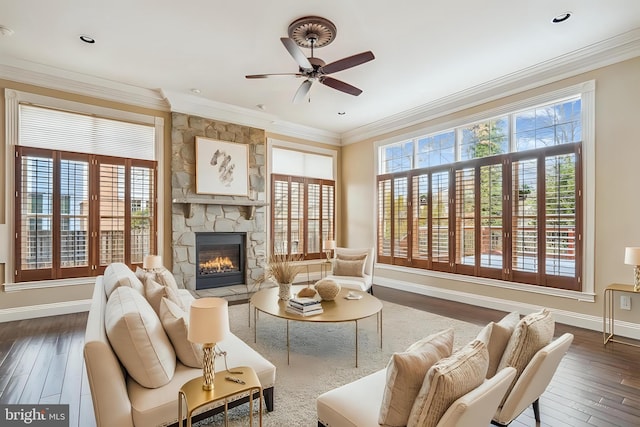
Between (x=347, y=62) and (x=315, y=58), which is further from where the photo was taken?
(x=315, y=58)

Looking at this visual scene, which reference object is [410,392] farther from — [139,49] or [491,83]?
[491,83]

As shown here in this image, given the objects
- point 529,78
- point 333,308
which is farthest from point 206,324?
point 529,78

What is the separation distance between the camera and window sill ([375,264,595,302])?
403 centimetres

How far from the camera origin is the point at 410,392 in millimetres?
1357

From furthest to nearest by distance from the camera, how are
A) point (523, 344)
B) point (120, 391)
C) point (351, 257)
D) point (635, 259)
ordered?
point (351, 257) < point (635, 259) < point (523, 344) < point (120, 391)

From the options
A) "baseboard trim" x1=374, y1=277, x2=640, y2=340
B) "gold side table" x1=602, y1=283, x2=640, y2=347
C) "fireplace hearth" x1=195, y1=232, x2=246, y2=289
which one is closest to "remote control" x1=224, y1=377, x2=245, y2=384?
"gold side table" x1=602, y1=283, x2=640, y2=347

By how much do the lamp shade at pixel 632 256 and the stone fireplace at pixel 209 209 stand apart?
5.16 meters

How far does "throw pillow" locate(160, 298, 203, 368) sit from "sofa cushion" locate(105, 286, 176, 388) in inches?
3.0

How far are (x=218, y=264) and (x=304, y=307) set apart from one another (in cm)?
325

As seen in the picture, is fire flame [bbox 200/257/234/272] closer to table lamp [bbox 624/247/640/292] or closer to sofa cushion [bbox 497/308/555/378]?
sofa cushion [bbox 497/308/555/378]

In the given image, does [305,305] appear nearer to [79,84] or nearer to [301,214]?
[301,214]

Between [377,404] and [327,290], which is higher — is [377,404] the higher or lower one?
the lower one

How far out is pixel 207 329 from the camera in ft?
5.28

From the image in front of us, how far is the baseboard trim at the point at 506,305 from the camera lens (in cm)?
370
